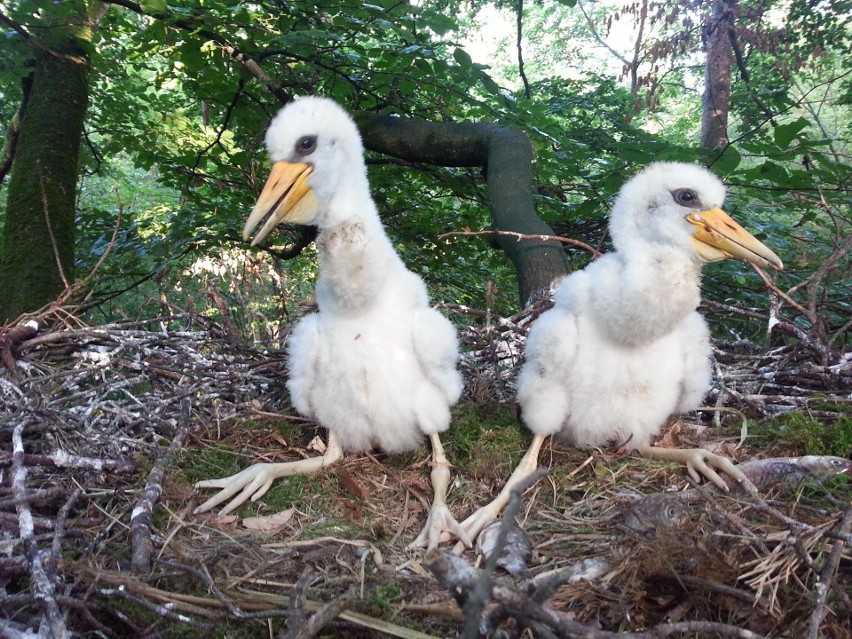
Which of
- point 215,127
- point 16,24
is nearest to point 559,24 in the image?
point 215,127

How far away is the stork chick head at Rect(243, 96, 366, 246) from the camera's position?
8.01 feet

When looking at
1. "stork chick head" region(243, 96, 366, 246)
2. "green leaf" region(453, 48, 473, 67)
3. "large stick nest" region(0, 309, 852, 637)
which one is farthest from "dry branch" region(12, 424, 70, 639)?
"green leaf" region(453, 48, 473, 67)

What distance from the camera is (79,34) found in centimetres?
457

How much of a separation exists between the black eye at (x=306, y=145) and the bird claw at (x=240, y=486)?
1291mm

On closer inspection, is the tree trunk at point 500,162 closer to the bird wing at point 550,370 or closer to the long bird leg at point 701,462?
the bird wing at point 550,370

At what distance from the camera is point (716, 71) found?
7535 mm

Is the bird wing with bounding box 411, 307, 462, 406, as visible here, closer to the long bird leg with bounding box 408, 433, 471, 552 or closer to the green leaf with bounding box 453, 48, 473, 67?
the long bird leg with bounding box 408, 433, 471, 552

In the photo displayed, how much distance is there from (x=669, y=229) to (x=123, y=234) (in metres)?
4.42

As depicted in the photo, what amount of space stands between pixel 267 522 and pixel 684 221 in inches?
73.6

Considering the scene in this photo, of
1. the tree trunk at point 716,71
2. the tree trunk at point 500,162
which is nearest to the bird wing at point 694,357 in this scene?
the tree trunk at point 500,162

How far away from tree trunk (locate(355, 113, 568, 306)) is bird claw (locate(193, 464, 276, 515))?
1.61 meters

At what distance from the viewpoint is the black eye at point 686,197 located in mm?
2271

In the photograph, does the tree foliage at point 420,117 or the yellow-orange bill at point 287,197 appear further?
the tree foliage at point 420,117

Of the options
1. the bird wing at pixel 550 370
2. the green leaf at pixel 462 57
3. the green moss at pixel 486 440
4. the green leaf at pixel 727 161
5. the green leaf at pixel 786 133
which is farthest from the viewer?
the green leaf at pixel 462 57
